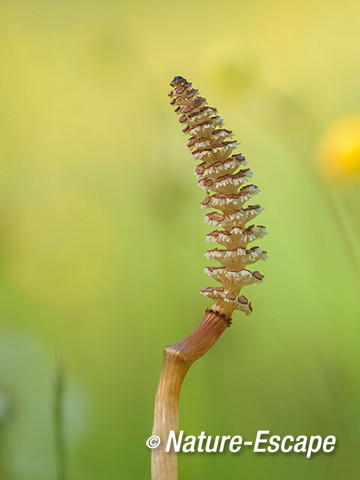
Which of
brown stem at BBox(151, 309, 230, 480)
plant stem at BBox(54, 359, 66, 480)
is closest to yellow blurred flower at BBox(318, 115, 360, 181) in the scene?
brown stem at BBox(151, 309, 230, 480)

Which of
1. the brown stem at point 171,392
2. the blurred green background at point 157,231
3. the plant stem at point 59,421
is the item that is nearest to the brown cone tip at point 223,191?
the brown stem at point 171,392

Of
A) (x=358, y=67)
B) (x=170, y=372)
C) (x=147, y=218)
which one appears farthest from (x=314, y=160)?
(x=170, y=372)

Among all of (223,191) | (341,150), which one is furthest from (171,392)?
(341,150)

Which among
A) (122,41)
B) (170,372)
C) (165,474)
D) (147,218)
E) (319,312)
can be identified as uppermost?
(122,41)

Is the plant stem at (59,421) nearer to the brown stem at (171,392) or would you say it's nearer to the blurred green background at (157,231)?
the blurred green background at (157,231)

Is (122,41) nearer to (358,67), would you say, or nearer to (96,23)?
(96,23)

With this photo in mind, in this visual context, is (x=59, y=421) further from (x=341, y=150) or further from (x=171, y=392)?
(x=341, y=150)
